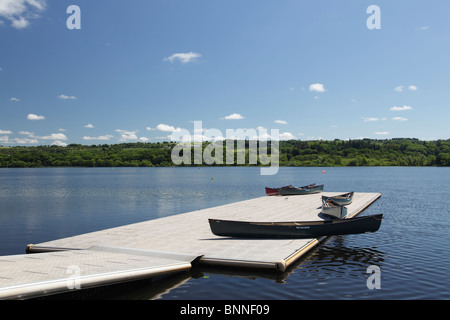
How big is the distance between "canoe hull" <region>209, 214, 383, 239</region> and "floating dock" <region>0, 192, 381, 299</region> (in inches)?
17.7

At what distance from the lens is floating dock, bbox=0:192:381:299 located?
1105cm

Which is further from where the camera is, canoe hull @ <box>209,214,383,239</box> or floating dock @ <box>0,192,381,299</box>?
canoe hull @ <box>209,214,383,239</box>

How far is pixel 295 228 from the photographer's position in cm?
1861

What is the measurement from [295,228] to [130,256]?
8.51 meters

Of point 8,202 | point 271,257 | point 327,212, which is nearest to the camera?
point 271,257

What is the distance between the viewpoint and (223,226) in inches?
738

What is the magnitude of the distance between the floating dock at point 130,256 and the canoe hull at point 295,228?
450mm

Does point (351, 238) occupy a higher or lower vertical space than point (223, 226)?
lower

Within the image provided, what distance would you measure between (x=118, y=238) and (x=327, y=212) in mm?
14039

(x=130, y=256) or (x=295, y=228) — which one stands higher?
(x=295, y=228)

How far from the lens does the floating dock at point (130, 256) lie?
1105cm

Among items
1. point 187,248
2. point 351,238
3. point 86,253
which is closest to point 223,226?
point 187,248

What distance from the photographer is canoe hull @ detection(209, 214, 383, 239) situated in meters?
18.5
